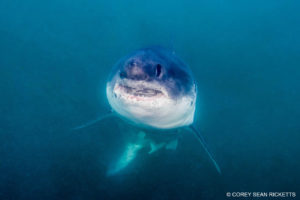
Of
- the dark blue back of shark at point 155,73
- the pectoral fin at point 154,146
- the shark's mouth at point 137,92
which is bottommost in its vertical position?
the shark's mouth at point 137,92

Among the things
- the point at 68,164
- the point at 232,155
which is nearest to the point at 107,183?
the point at 68,164

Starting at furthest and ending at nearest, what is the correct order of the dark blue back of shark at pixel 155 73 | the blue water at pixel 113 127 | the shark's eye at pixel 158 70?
the blue water at pixel 113 127, the shark's eye at pixel 158 70, the dark blue back of shark at pixel 155 73

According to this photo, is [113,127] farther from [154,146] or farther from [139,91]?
[139,91]

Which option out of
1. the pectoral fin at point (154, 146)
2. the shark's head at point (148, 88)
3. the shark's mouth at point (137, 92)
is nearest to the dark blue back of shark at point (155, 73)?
the shark's head at point (148, 88)

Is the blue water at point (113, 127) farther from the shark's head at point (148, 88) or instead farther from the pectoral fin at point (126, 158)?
the shark's head at point (148, 88)

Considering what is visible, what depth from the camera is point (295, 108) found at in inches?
343

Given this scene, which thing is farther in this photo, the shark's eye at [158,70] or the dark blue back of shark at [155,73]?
the shark's eye at [158,70]

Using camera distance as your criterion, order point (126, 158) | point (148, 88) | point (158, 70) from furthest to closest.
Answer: point (126, 158), point (158, 70), point (148, 88)

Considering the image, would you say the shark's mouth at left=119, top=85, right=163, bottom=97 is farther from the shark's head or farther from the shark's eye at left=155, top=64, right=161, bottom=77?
the shark's eye at left=155, top=64, right=161, bottom=77

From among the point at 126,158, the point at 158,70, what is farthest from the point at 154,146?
the point at 158,70

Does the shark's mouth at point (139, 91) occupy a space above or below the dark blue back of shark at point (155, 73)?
below

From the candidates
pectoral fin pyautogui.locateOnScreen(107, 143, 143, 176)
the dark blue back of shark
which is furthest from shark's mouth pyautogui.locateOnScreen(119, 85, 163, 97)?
pectoral fin pyautogui.locateOnScreen(107, 143, 143, 176)

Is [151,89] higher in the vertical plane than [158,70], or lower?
lower

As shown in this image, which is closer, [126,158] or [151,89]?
[151,89]
